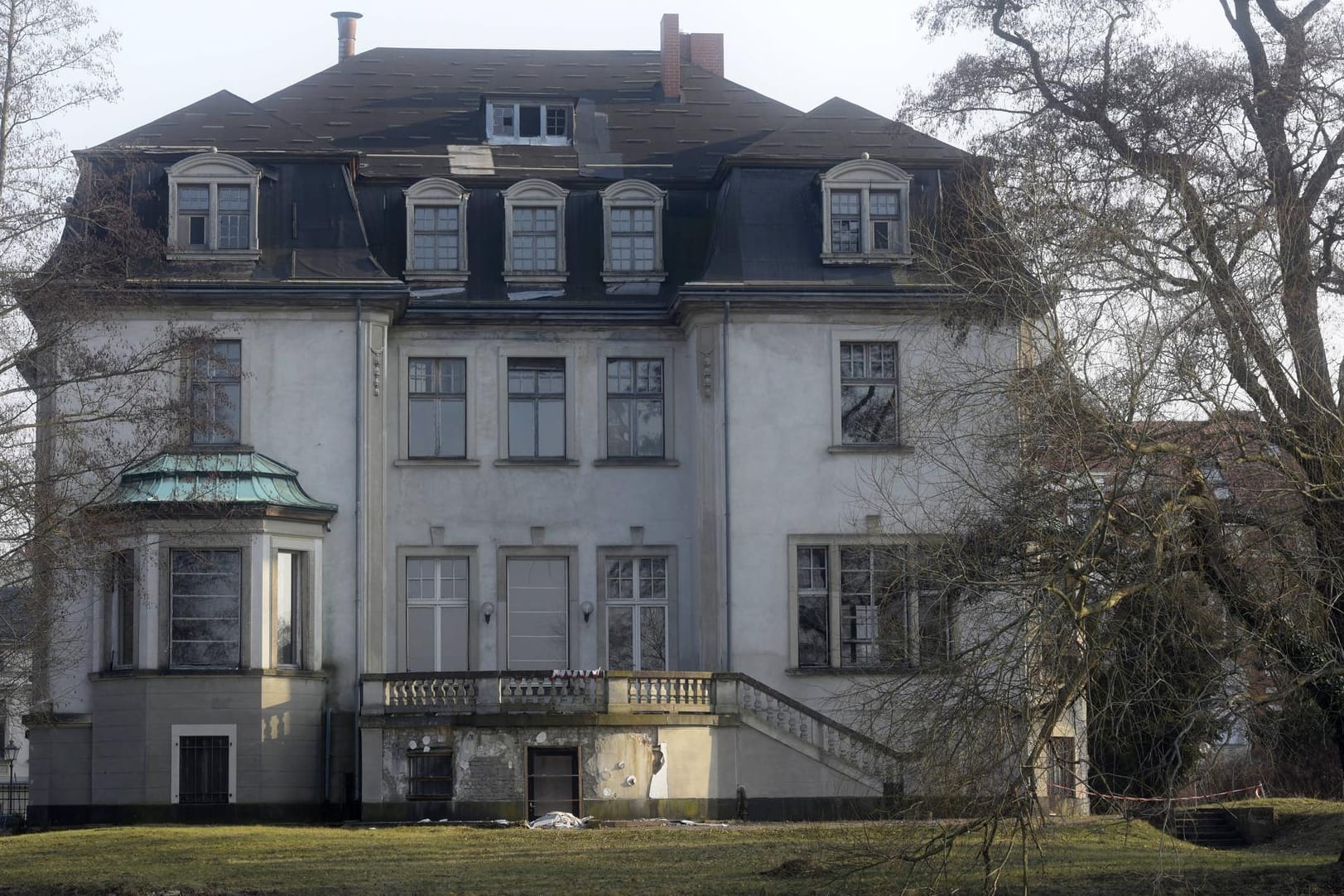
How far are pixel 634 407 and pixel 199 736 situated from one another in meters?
8.78

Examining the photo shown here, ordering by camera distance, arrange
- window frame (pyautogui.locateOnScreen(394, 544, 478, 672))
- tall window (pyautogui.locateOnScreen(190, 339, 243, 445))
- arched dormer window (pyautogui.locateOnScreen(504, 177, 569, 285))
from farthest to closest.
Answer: arched dormer window (pyautogui.locateOnScreen(504, 177, 569, 285)), window frame (pyautogui.locateOnScreen(394, 544, 478, 672)), tall window (pyautogui.locateOnScreen(190, 339, 243, 445))

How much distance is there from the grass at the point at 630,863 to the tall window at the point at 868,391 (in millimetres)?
7246

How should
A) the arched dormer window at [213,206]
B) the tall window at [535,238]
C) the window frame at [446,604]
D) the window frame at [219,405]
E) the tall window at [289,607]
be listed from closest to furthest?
1. the window frame at [219,405]
2. the tall window at [289,607]
3. the arched dormer window at [213,206]
4. the window frame at [446,604]
5. the tall window at [535,238]

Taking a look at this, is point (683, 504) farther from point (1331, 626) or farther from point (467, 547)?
point (1331, 626)

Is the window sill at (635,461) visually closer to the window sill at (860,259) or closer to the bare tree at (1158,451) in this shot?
the window sill at (860,259)

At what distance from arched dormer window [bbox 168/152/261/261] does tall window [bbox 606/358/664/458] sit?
6.18 meters

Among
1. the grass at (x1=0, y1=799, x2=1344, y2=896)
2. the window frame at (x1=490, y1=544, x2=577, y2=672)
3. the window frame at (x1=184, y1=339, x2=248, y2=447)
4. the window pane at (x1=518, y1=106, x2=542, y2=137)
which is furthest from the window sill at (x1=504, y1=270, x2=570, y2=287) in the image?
the grass at (x1=0, y1=799, x2=1344, y2=896)

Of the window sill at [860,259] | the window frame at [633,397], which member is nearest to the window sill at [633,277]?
the window frame at [633,397]

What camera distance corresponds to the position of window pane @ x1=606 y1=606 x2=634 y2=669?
30.2 meters

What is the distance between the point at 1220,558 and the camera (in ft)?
53.0

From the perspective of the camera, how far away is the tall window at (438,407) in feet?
99.8

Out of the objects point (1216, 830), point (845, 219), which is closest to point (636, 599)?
point (845, 219)

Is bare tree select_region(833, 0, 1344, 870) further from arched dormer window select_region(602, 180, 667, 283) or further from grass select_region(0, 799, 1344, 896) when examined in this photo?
arched dormer window select_region(602, 180, 667, 283)

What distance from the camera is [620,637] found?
3030cm
